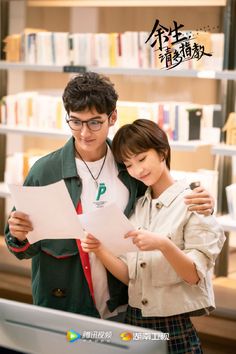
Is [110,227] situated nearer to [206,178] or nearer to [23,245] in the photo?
[23,245]

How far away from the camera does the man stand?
2041 mm

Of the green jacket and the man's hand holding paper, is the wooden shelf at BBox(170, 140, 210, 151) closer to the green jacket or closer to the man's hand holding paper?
the green jacket

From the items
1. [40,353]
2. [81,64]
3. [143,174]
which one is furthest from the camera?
[81,64]

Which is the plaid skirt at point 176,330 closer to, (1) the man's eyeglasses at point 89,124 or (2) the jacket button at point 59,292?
(2) the jacket button at point 59,292

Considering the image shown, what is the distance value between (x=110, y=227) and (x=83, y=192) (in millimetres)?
269

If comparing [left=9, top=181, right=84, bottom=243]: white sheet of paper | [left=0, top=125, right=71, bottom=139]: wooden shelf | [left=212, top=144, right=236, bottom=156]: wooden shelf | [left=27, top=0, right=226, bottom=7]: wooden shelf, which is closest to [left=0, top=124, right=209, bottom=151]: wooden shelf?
[left=0, top=125, right=71, bottom=139]: wooden shelf

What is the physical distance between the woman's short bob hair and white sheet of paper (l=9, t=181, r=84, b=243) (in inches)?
8.9

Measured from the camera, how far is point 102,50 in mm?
5359

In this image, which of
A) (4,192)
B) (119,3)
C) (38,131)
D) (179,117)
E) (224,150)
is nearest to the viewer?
(224,150)

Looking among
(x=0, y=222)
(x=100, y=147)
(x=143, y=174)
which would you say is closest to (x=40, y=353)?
(x=143, y=174)

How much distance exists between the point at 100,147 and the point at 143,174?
0.20 m

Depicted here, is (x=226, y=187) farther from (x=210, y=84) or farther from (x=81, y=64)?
(x=81, y=64)

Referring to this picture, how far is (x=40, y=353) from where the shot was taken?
1048mm

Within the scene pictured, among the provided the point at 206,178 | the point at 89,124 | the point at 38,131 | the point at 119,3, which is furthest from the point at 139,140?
the point at 119,3
